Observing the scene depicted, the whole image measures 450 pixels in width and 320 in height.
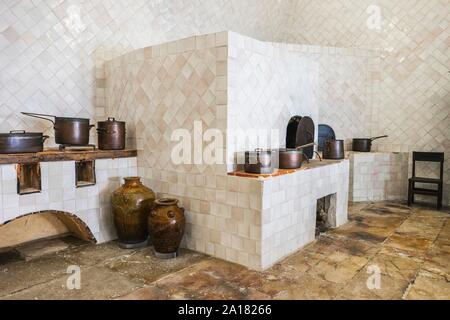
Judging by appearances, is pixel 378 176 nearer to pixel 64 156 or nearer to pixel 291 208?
pixel 291 208

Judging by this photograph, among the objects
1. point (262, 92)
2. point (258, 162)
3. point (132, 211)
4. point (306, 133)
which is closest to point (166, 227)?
point (132, 211)

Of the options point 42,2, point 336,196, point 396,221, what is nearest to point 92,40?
point 42,2

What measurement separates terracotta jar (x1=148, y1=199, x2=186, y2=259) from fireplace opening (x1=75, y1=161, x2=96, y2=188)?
88 centimetres

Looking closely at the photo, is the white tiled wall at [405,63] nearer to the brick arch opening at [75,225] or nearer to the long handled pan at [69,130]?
the long handled pan at [69,130]

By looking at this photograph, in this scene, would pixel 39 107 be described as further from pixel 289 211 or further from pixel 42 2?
pixel 289 211

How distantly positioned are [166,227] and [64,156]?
1234mm

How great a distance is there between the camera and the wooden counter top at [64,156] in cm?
303

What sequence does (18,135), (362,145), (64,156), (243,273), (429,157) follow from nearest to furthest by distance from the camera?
(243,273) → (18,135) → (64,156) → (429,157) → (362,145)

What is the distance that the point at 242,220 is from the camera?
313 centimetres

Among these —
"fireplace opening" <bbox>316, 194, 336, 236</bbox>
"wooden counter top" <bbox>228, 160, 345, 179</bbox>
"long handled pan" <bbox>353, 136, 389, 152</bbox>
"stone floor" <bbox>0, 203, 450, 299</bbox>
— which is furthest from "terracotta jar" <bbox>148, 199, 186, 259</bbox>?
"long handled pan" <bbox>353, 136, 389, 152</bbox>

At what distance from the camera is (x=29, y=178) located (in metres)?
3.41

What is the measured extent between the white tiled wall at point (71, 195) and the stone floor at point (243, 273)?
1.08 ft

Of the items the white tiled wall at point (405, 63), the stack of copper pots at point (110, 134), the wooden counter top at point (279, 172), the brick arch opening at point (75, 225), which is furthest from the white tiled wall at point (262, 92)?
the white tiled wall at point (405, 63)

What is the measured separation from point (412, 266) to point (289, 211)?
1.20m
